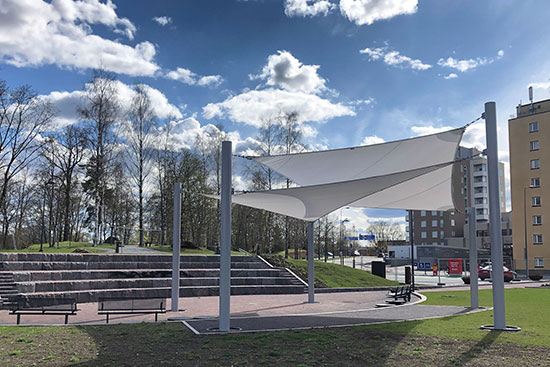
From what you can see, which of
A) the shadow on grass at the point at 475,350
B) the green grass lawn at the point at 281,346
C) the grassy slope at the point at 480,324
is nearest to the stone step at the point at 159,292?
the green grass lawn at the point at 281,346

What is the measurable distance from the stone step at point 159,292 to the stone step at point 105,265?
2484 mm

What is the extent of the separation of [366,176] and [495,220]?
463cm

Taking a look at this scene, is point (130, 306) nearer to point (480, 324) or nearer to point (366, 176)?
point (366, 176)

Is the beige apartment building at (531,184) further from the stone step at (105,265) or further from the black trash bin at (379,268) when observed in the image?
the stone step at (105,265)

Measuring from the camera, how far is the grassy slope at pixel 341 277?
22.3 m

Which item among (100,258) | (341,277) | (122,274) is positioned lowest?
(341,277)

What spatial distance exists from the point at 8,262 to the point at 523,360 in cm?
1658

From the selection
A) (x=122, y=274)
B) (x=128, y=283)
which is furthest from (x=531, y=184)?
(x=128, y=283)

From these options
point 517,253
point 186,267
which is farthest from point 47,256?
point 517,253

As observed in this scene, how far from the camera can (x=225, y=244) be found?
32.4ft

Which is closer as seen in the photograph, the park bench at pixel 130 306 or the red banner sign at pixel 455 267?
the park bench at pixel 130 306

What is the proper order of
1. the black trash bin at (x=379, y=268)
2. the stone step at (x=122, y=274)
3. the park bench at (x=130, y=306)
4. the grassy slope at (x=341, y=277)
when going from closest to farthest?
the park bench at (x=130, y=306) < the stone step at (x=122, y=274) < the grassy slope at (x=341, y=277) < the black trash bin at (x=379, y=268)

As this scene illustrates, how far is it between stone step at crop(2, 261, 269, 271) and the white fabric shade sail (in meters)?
8.16

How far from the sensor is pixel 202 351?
743 centimetres
